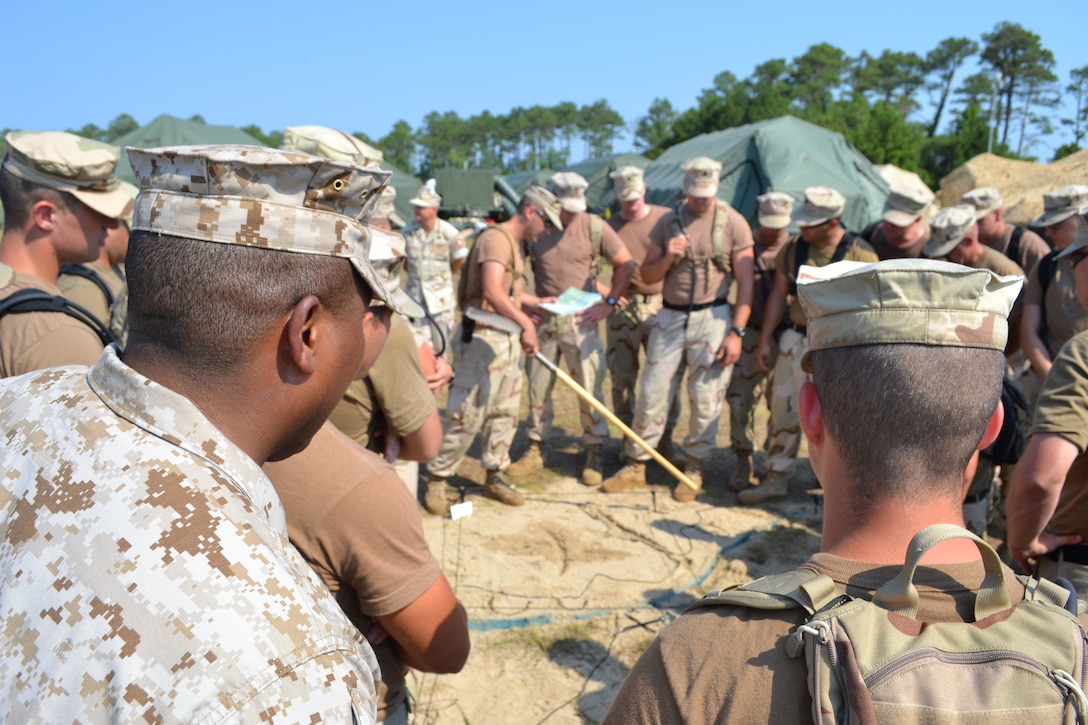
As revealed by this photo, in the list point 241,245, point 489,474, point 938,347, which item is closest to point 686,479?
point 489,474

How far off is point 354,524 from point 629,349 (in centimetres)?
537

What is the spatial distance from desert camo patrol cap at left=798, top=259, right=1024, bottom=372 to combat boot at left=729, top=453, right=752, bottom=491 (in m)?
5.32

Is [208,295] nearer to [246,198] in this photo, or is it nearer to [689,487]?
[246,198]

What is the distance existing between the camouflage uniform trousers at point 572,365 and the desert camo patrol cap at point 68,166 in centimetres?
412

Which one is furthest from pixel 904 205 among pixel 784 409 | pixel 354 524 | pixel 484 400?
pixel 354 524

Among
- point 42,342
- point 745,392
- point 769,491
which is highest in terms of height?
point 42,342

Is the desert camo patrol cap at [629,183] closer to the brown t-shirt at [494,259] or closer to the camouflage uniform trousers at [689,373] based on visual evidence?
the camouflage uniform trousers at [689,373]

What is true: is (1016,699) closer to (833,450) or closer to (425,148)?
(833,450)

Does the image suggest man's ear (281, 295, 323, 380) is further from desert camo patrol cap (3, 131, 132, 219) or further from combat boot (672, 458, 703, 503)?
combat boot (672, 458, 703, 503)

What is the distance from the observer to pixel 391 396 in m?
3.01

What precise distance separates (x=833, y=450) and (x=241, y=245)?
1.06 m

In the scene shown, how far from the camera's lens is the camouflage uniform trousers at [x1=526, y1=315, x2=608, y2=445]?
21.9ft

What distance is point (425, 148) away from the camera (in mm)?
81500

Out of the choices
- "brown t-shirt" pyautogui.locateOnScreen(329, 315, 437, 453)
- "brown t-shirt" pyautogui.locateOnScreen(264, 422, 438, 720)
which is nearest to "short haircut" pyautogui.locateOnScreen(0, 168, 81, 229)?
"brown t-shirt" pyautogui.locateOnScreen(329, 315, 437, 453)
